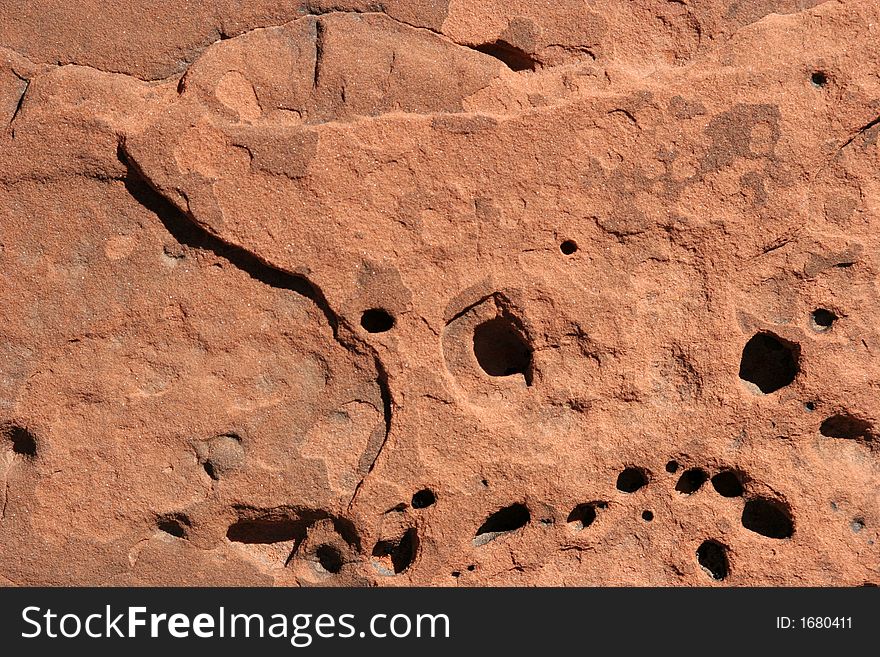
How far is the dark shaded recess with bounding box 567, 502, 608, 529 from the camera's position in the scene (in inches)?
85.1

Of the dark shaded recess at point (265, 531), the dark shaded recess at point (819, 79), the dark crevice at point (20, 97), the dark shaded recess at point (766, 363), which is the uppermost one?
the dark crevice at point (20, 97)

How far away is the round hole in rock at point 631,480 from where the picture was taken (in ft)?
7.08

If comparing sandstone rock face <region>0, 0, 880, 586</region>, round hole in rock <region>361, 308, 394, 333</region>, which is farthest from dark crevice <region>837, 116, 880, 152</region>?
round hole in rock <region>361, 308, 394, 333</region>

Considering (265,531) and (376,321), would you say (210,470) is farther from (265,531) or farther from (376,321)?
(376,321)

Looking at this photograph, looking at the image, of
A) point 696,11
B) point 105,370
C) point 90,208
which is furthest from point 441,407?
point 696,11

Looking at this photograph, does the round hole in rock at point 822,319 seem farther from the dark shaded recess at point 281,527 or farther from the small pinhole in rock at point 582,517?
the dark shaded recess at point 281,527

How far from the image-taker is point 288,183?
2002mm

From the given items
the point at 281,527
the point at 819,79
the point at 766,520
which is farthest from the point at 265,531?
the point at 819,79

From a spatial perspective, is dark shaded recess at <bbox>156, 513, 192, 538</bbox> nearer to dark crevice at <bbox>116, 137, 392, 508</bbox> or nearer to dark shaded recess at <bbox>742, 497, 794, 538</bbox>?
dark crevice at <bbox>116, 137, 392, 508</bbox>

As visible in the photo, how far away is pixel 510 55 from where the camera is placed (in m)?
2.12

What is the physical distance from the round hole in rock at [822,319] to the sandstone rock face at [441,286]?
0.01 m

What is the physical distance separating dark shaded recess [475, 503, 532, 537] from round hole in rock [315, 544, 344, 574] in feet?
1.20

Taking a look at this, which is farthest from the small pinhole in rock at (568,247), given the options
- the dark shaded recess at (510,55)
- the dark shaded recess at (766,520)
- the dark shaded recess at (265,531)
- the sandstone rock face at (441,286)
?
the dark shaded recess at (265,531)

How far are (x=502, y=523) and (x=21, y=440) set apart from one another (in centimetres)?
125
